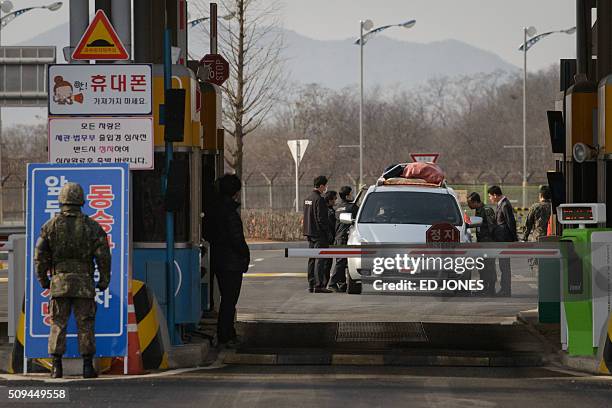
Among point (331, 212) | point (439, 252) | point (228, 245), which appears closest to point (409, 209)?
point (331, 212)

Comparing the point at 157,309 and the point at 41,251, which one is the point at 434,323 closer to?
the point at 157,309

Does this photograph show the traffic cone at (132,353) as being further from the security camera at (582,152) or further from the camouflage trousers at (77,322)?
the security camera at (582,152)

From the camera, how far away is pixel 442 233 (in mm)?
22094

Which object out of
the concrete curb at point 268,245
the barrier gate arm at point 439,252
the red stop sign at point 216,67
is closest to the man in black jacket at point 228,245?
the barrier gate arm at point 439,252

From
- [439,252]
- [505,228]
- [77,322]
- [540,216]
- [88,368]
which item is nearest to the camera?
[77,322]

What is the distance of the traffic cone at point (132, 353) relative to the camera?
12.9 meters

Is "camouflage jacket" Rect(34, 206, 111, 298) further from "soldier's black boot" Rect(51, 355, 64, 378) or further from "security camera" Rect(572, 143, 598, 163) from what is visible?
"security camera" Rect(572, 143, 598, 163)

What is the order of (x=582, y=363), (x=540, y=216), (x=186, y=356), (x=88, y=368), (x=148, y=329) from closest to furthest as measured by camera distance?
(x=88, y=368) < (x=148, y=329) < (x=582, y=363) < (x=186, y=356) < (x=540, y=216)

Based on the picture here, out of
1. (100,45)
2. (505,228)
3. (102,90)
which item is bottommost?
(505,228)

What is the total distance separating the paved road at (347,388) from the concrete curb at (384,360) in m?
0.42

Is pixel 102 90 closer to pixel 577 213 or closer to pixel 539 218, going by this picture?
pixel 577 213

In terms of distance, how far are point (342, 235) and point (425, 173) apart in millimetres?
3031

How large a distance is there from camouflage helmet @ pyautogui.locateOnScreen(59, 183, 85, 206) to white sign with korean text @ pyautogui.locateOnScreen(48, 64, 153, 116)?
1643 mm

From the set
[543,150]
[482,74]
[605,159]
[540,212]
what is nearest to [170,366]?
[605,159]
